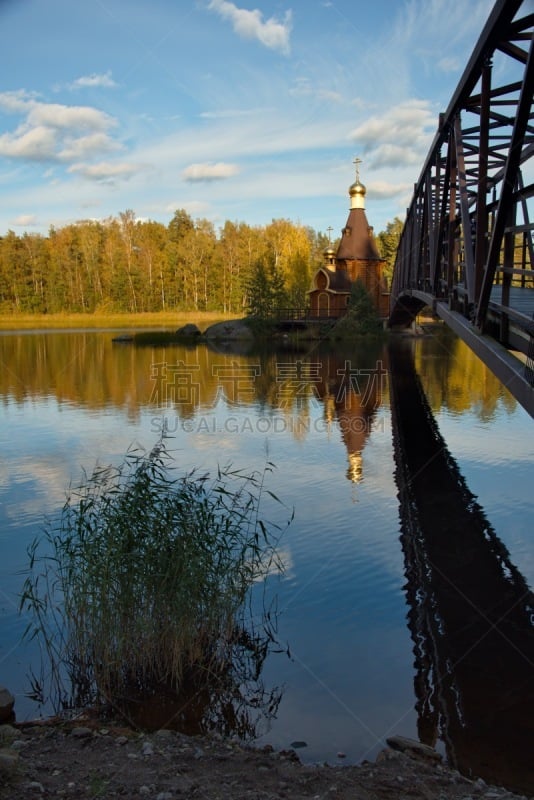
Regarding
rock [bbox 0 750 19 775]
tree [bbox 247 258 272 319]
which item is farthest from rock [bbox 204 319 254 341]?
rock [bbox 0 750 19 775]

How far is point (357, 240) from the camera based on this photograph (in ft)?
188

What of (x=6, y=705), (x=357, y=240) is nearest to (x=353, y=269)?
(x=357, y=240)

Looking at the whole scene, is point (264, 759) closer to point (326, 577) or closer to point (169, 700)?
point (169, 700)

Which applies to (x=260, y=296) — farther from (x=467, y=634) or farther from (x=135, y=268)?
(x=467, y=634)

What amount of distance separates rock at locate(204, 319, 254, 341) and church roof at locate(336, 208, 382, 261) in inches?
480

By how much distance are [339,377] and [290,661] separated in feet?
74.4

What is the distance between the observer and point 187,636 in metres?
6.20

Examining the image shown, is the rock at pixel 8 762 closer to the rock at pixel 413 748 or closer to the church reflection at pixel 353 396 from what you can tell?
the rock at pixel 413 748

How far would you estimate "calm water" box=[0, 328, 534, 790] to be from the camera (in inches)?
229

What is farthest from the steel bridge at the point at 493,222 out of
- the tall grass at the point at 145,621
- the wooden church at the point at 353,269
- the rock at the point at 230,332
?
the wooden church at the point at 353,269

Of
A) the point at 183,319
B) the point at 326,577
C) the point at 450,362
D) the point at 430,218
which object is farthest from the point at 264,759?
the point at 183,319

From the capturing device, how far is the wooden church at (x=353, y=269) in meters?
56.7

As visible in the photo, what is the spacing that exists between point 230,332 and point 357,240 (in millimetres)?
14953

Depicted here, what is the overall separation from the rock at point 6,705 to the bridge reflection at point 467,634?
11.2ft
